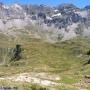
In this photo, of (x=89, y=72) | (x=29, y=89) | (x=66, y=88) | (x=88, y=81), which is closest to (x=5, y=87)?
(x=29, y=89)

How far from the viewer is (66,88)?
212 feet

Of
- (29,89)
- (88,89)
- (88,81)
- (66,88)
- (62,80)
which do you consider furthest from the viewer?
(62,80)

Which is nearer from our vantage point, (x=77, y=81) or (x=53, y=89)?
(x=53, y=89)

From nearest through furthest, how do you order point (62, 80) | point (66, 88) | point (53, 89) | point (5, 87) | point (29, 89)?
point (29, 89)
point (5, 87)
point (53, 89)
point (66, 88)
point (62, 80)

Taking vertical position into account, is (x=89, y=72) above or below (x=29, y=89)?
below

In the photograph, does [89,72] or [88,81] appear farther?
[89,72]

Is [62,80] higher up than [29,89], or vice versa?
[29,89]

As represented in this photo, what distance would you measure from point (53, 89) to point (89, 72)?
42291mm

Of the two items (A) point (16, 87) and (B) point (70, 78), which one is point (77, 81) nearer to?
(B) point (70, 78)

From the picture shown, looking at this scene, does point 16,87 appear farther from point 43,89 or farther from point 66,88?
point 66,88

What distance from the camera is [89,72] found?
101 metres

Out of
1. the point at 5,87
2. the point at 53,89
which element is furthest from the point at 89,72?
the point at 5,87

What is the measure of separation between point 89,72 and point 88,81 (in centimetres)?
2240

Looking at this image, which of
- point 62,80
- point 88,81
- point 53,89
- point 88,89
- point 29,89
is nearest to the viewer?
point 29,89
